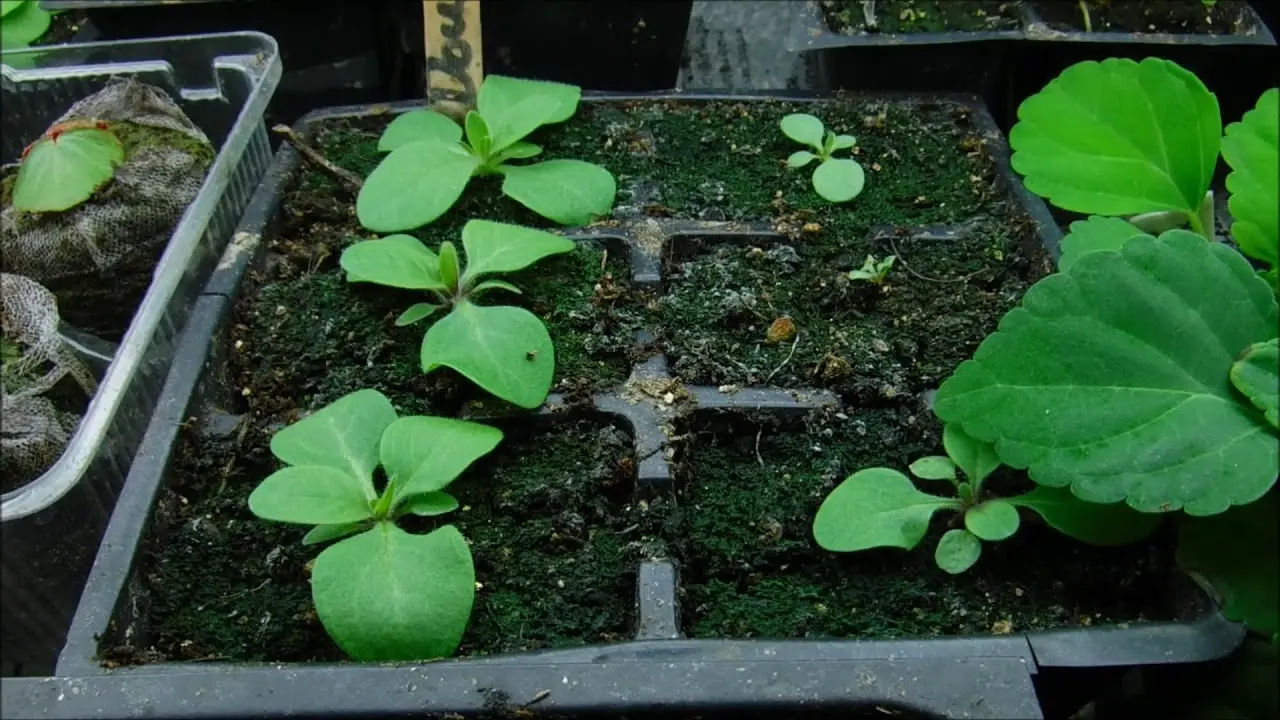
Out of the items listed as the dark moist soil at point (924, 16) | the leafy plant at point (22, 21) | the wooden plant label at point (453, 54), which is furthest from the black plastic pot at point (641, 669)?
the leafy plant at point (22, 21)

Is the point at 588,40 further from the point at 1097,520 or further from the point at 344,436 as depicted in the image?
the point at 1097,520

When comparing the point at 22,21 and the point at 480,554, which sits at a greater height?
the point at 22,21

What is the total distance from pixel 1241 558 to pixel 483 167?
2.28 ft

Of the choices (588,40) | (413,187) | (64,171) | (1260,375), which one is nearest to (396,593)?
(413,187)

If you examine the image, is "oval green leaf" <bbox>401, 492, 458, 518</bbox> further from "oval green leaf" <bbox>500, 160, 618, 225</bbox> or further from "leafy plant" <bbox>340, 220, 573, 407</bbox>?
"oval green leaf" <bbox>500, 160, 618, 225</bbox>

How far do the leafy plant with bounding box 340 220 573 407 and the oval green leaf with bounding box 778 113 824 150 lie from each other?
0.28 metres

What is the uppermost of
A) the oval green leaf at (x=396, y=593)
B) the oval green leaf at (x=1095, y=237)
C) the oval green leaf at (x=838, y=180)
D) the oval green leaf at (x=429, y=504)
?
the oval green leaf at (x=1095, y=237)

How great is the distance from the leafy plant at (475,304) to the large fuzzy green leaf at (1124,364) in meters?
0.32

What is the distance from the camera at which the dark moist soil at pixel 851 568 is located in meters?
0.64

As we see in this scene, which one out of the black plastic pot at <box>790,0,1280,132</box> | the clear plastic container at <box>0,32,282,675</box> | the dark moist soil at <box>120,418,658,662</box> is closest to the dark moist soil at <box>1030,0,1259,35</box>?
the black plastic pot at <box>790,0,1280,132</box>

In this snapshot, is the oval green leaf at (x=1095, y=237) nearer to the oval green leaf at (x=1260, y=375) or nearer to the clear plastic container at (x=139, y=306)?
the oval green leaf at (x=1260, y=375)

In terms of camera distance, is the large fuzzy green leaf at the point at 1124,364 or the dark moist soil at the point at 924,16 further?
the dark moist soil at the point at 924,16

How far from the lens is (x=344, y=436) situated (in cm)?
70

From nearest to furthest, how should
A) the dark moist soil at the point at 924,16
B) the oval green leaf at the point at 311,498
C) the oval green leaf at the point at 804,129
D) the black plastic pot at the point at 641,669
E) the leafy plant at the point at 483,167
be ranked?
the black plastic pot at the point at 641,669 < the oval green leaf at the point at 311,498 < the leafy plant at the point at 483,167 < the oval green leaf at the point at 804,129 < the dark moist soil at the point at 924,16
